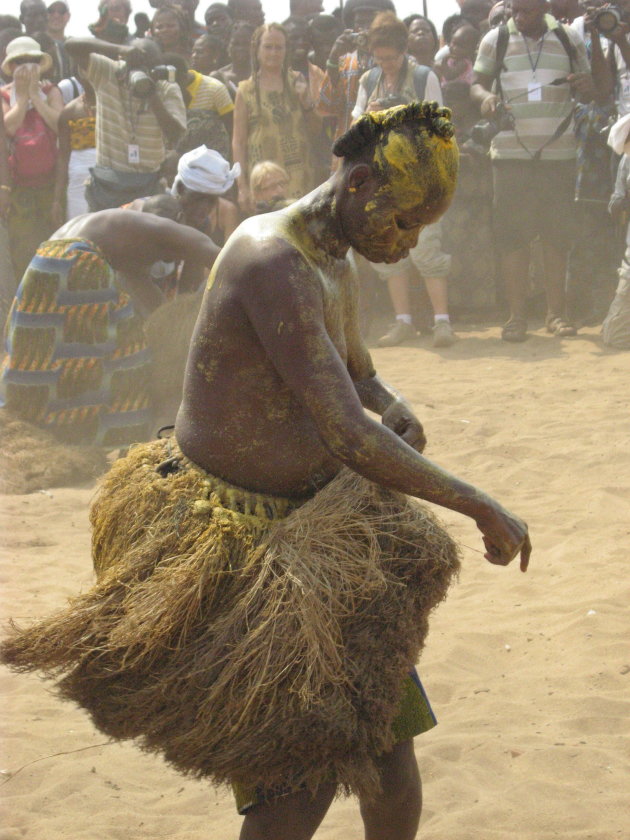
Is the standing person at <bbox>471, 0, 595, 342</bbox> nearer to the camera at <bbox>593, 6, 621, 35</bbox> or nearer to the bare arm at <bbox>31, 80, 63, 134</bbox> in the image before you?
the camera at <bbox>593, 6, 621, 35</bbox>

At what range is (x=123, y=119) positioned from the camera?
7.91 m

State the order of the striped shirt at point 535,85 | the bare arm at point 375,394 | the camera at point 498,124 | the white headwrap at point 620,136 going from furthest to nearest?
1. the camera at point 498,124
2. the striped shirt at point 535,85
3. the white headwrap at point 620,136
4. the bare arm at point 375,394

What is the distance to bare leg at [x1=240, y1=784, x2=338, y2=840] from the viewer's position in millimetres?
2199

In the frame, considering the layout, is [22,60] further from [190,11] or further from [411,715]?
[411,715]

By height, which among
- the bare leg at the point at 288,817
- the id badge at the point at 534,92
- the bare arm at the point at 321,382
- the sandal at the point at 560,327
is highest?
the id badge at the point at 534,92

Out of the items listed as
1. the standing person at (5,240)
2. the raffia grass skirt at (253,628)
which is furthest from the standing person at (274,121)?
the raffia grass skirt at (253,628)

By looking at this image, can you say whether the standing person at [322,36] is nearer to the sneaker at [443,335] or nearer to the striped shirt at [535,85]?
the striped shirt at [535,85]

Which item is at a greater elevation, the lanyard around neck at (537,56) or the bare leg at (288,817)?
the lanyard around neck at (537,56)

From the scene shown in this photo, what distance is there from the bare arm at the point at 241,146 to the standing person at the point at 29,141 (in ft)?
4.99

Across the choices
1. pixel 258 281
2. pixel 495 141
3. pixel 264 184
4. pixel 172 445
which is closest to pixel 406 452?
pixel 258 281

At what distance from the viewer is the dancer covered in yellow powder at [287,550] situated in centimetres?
211

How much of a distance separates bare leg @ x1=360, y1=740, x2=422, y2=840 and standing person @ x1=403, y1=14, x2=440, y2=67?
751 centimetres

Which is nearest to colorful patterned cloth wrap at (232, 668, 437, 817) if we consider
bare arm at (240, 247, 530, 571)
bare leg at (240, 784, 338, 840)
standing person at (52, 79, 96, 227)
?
bare leg at (240, 784, 338, 840)

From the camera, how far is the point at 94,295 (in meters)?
6.31
